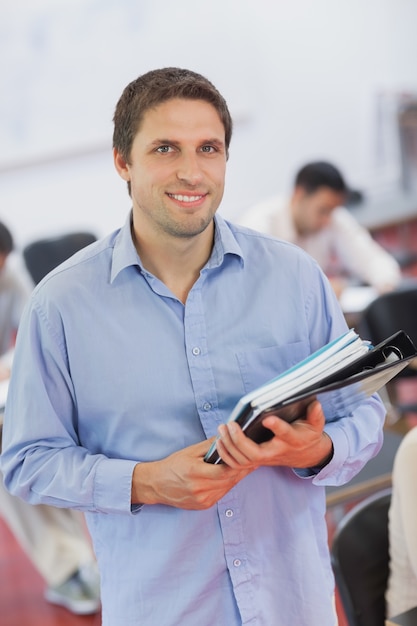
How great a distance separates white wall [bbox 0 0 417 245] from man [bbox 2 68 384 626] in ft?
15.8

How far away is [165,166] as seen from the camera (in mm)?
1592

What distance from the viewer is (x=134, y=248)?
5.48ft

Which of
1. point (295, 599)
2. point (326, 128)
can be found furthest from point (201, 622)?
point (326, 128)

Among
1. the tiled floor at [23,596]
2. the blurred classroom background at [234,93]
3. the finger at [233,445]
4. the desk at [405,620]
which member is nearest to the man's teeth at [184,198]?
the finger at [233,445]

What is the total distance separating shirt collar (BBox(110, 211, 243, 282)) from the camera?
165cm

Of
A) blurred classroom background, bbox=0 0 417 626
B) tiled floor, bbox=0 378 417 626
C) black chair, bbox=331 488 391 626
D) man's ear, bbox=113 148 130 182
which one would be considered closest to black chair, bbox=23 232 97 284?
tiled floor, bbox=0 378 417 626

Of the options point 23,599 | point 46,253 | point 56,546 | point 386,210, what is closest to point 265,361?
point 56,546

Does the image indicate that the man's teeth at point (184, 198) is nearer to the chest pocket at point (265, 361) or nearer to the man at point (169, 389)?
the man at point (169, 389)

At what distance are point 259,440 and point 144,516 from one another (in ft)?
0.94

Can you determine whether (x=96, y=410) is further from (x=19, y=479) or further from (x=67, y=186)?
(x=67, y=186)

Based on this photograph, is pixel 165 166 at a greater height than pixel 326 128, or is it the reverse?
pixel 165 166

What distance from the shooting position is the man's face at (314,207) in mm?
4688

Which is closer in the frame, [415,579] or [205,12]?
[415,579]

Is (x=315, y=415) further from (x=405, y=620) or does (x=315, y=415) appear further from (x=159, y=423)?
(x=405, y=620)
